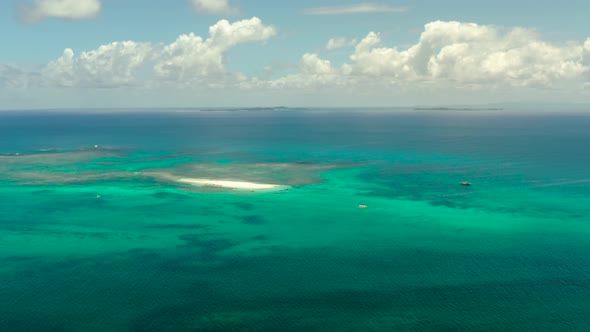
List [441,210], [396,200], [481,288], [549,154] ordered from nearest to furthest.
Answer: [481,288]
[441,210]
[396,200]
[549,154]

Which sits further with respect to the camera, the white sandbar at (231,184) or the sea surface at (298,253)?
the white sandbar at (231,184)

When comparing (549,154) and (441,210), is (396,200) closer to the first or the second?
(441,210)

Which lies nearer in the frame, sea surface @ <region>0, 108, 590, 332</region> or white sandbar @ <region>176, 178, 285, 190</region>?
sea surface @ <region>0, 108, 590, 332</region>

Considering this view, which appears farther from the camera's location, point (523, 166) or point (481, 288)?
point (523, 166)

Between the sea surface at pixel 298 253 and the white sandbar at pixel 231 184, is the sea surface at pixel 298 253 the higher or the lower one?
the lower one

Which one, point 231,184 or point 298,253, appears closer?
point 298,253

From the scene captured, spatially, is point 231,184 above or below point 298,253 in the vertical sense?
above

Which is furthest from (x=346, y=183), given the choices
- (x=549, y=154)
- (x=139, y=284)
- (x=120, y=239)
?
(x=549, y=154)

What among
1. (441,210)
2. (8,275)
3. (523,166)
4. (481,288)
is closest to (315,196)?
(441,210)

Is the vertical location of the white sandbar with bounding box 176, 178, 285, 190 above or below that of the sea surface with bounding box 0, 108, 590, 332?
above

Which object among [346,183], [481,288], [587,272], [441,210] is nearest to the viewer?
[481,288]
